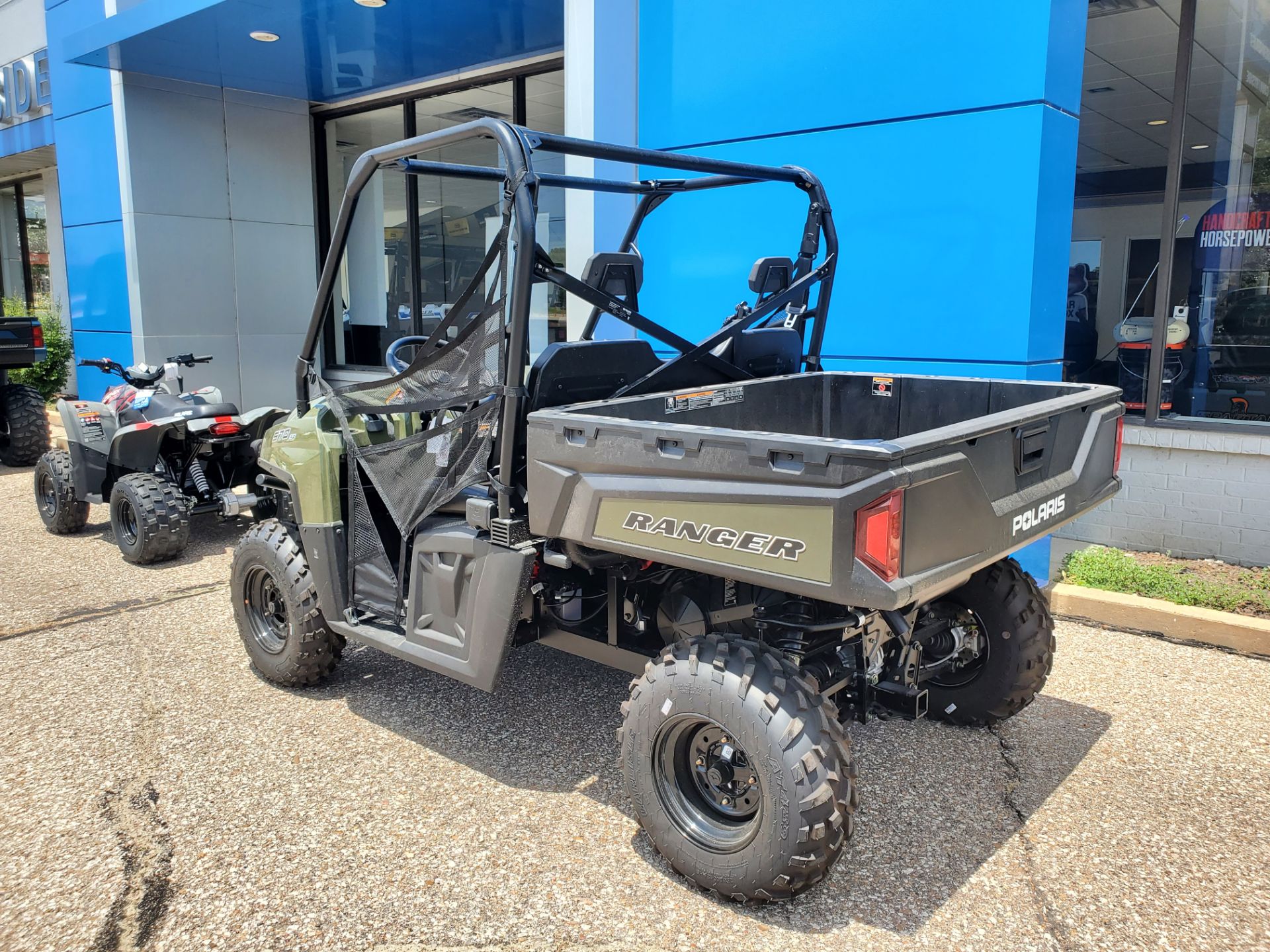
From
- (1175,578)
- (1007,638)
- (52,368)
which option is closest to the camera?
(1007,638)

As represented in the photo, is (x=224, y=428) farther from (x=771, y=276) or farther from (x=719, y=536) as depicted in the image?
(x=719, y=536)

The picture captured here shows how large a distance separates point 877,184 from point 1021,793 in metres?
3.55

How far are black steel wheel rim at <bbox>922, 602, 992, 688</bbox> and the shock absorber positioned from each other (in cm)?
485

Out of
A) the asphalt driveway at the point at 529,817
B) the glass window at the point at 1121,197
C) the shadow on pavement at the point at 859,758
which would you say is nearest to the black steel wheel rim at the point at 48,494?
the asphalt driveway at the point at 529,817

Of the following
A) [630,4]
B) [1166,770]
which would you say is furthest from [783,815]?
[630,4]

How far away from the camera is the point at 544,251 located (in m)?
3.21

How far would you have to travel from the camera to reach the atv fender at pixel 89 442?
6.62 m

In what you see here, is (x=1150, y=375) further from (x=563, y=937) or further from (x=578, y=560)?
(x=563, y=937)

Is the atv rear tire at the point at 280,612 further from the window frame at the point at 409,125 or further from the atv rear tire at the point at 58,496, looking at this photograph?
the window frame at the point at 409,125

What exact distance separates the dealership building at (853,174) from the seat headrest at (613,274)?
7.78 feet

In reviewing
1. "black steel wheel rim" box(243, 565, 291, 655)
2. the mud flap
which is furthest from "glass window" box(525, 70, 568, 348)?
the mud flap

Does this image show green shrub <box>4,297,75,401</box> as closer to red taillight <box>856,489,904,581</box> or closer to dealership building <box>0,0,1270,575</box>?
dealership building <box>0,0,1270,575</box>

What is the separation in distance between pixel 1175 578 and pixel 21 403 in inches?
375

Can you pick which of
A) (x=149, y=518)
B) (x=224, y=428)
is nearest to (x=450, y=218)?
(x=224, y=428)
